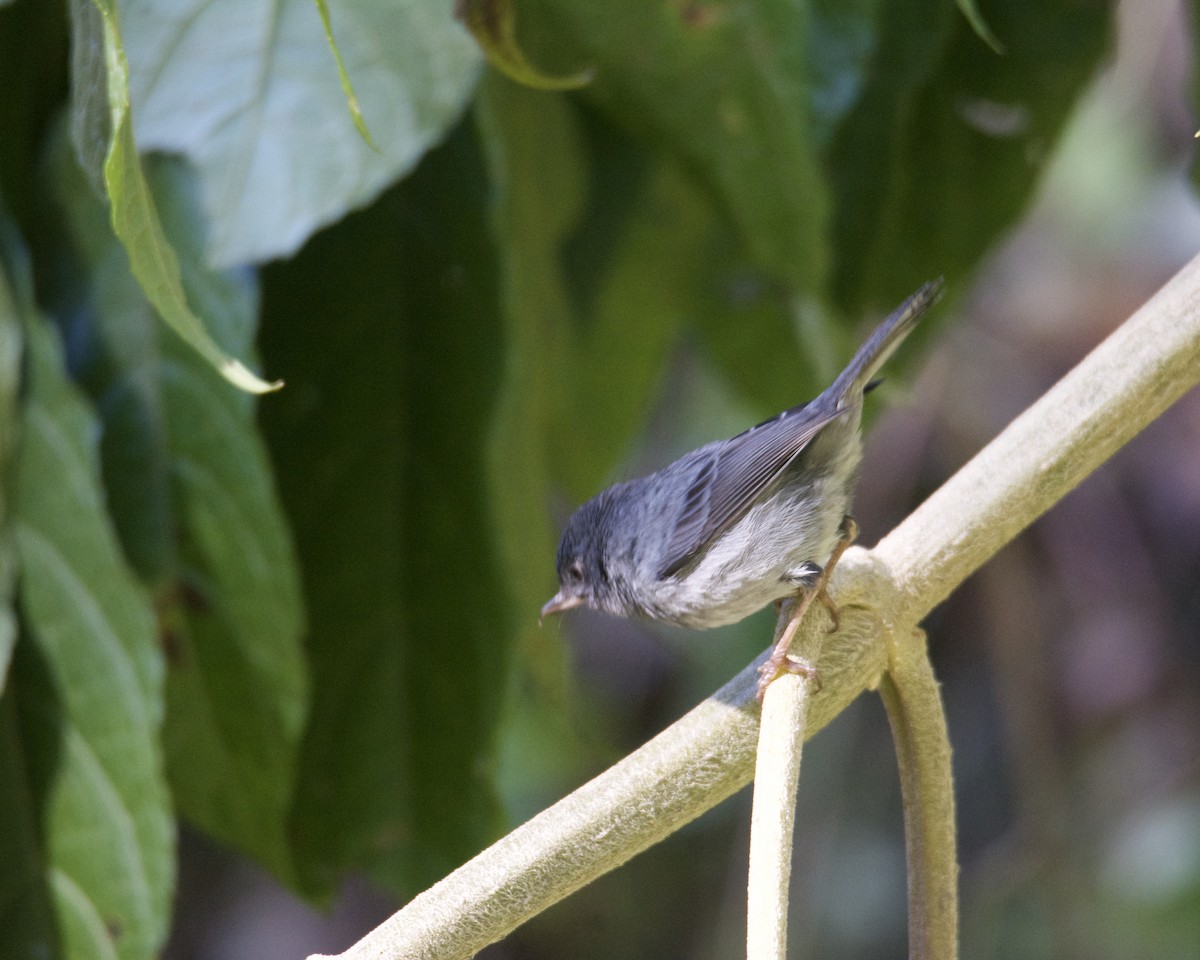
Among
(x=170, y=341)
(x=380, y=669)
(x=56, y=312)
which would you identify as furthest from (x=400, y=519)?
(x=56, y=312)

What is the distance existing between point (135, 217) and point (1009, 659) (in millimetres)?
2804

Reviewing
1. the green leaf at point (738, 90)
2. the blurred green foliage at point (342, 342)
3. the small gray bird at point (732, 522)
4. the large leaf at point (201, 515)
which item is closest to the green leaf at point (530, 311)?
the blurred green foliage at point (342, 342)

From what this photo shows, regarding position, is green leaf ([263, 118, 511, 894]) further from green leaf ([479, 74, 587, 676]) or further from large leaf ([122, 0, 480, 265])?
large leaf ([122, 0, 480, 265])

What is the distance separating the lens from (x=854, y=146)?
1818 mm

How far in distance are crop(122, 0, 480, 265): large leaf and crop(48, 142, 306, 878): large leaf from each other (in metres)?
0.19

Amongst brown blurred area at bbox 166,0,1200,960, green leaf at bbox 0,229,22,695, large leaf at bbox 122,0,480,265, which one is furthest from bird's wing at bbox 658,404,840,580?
brown blurred area at bbox 166,0,1200,960

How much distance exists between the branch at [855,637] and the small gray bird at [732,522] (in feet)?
0.96

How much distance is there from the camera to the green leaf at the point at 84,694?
1.57 metres

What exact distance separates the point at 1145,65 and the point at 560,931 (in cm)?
322

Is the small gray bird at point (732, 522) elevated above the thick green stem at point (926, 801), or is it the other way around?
the thick green stem at point (926, 801)

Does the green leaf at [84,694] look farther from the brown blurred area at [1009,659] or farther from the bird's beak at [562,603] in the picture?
the brown blurred area at [1009,659]

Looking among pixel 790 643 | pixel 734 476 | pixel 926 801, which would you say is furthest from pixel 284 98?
pixel 926 801

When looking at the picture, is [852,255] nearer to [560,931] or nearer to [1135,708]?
[1135,708]

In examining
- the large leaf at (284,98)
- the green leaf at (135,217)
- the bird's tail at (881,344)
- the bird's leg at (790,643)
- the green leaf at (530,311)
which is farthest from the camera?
the green leaf at (530,311)
